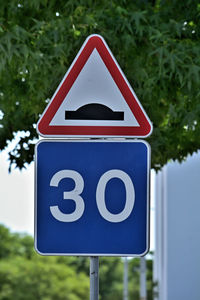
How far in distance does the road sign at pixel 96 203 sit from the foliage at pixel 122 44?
3.05 m

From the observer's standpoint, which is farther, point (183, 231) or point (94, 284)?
point (183, 231)

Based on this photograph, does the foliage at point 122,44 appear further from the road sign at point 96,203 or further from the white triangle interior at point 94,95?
the road sign at point 96,203

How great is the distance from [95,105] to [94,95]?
5 cm

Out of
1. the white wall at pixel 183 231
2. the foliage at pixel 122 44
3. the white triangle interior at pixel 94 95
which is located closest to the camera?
the white triangle interior at pixel 94 95

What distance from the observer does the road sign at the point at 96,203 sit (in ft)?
11.5

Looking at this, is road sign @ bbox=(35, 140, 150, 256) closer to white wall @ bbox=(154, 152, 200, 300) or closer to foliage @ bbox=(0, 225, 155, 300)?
white wall @ bbox=(154, 152, 200, 300)

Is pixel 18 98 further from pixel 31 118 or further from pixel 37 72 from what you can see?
pixel 37 72

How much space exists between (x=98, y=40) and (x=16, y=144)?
5.48 metres

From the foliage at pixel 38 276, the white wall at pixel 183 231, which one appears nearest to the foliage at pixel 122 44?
the white wall at pixel 183 231

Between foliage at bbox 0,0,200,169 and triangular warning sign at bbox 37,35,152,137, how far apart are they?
2896mm

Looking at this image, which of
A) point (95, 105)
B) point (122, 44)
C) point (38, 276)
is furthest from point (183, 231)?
point (38, 276)

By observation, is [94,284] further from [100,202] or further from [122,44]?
[122,44]

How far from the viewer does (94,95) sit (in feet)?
12.0

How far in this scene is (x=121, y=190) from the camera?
354cm
